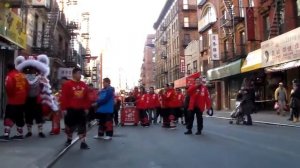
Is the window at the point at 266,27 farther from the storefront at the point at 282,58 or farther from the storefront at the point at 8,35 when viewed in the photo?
the storefront at the point at 8,35

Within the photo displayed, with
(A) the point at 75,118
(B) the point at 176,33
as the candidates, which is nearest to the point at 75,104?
(A) the point at 75,118

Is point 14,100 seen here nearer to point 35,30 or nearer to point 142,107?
point 142,107

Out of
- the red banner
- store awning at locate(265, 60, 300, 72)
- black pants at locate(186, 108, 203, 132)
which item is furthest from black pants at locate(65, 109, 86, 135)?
the red banner

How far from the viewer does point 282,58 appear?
25.5 metres

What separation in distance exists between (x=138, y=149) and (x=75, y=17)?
43422mm

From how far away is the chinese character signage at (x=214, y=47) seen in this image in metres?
39.8

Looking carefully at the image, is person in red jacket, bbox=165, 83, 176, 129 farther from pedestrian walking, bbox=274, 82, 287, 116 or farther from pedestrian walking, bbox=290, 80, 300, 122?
pedestrian walking, bbox=274, 82, 287, 116

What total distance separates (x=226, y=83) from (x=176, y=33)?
92.4 feet

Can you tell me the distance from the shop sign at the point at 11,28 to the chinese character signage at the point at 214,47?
22750mm

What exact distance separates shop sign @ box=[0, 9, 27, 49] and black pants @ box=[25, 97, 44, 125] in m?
5.54

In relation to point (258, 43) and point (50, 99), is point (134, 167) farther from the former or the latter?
point (258, 43)

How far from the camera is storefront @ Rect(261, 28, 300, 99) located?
23.8m

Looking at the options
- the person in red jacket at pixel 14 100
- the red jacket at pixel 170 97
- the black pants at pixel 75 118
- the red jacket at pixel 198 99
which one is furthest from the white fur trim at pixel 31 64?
the red jacket at pixel 170 97

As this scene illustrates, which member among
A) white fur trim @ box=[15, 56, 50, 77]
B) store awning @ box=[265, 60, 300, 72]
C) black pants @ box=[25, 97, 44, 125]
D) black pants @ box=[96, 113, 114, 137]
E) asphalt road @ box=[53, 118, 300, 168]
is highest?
store awning @ box=[265, 60, 300, 72]
